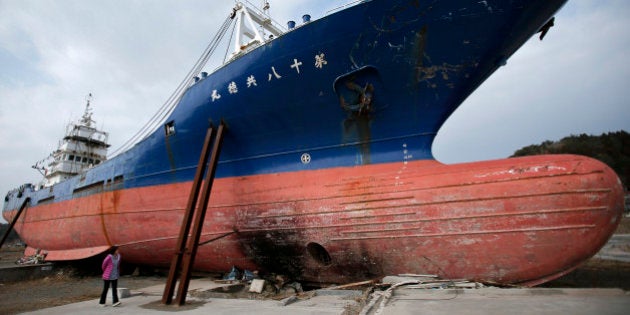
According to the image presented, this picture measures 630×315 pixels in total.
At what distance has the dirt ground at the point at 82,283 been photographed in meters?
6.57

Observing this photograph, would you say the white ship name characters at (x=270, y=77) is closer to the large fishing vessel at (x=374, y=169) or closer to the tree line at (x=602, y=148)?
the large fishing vessel at (x=374, y=169)

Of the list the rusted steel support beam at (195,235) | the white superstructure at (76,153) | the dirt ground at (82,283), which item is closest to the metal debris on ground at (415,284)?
the dirt ground at (82,283)

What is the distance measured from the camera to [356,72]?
6246 mm

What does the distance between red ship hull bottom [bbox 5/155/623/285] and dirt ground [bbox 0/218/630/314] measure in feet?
6.95

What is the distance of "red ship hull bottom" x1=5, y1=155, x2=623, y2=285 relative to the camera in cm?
465

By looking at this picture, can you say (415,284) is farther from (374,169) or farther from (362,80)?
(362,80)

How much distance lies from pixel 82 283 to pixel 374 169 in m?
9.40

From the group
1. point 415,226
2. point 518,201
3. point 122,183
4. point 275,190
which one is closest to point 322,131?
point 275,190

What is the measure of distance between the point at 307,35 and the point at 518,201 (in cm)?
460

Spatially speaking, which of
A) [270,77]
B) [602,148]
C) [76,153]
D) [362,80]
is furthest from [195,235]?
[602,148]

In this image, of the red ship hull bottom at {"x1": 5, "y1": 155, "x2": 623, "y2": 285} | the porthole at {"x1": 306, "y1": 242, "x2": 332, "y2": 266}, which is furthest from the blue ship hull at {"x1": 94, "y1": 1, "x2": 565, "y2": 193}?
the porthole at {"x1": 306, "y1": 242, "x2": 332, "y2": 266}

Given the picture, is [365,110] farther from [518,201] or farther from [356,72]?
[518,201]

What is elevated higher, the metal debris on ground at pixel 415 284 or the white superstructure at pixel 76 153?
the white superstructure at pixel 76 153

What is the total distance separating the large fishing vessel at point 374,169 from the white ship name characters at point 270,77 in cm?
3
